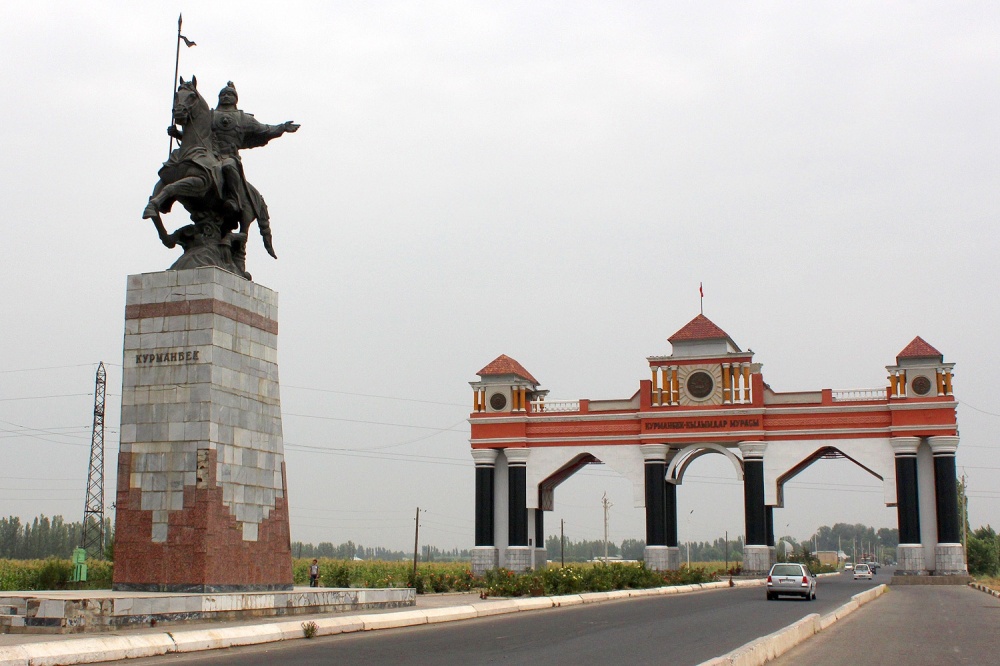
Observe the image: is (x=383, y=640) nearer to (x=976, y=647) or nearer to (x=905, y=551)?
(x=976, y=647)

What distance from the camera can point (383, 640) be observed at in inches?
617

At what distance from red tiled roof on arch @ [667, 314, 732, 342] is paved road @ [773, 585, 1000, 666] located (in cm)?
1790

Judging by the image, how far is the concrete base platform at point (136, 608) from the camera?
556 inches

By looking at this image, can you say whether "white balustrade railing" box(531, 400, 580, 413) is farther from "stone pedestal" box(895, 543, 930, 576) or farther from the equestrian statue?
the equestrian statue

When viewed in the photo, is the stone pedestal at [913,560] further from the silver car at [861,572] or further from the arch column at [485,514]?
the silver car at [861,572]

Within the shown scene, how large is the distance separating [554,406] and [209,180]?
31.4m

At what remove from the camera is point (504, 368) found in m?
49.2

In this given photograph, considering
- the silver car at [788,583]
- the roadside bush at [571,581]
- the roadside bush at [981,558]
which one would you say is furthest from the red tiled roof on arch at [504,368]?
the roadside bush at [981,558]

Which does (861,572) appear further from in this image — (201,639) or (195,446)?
(201,639)

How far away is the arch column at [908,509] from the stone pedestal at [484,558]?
17.1m

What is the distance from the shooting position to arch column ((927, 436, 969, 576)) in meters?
42.5

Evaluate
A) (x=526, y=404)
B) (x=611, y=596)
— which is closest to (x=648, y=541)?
(x=526, y=404)

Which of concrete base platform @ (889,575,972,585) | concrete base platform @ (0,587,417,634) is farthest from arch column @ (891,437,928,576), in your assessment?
concrete base platform @ (0,587,417,634)

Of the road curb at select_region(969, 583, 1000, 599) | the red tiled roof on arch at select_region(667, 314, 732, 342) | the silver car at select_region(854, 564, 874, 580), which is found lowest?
the silver car at select_region(854, 564, 874, 580)
